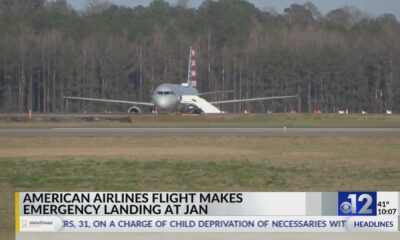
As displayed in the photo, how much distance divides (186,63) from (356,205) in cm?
11851

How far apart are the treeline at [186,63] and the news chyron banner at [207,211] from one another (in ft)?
338

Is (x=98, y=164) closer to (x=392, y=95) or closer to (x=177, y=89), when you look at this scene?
(x=177, y=89)

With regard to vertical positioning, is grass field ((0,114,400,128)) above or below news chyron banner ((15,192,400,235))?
below

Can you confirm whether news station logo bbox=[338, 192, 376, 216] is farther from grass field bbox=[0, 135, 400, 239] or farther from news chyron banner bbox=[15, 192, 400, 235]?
grass field bbox=[0, 135, 400, 239]

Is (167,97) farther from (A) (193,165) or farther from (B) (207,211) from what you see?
(B) (207,211)

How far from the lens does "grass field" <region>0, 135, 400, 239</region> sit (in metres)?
26.8

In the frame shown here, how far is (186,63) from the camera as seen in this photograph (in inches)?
5177

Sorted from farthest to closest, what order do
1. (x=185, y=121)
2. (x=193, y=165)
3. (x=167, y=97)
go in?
(x=167, y=97) → (x=185, y=121) → (x=193, y=165)

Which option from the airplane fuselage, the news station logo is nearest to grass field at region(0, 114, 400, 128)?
the airplane fuselage

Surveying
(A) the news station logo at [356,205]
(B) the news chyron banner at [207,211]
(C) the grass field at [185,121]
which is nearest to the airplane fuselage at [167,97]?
(C) the grass field at [185,121]

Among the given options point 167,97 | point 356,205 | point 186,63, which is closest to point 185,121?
point 167,97

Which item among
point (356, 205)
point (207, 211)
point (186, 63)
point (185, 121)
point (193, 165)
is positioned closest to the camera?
point (356, 205)

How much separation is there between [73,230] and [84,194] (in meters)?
0.60

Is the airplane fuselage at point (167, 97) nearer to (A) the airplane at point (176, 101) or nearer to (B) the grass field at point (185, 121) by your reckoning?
(A) the airplane at point (176, 101)
